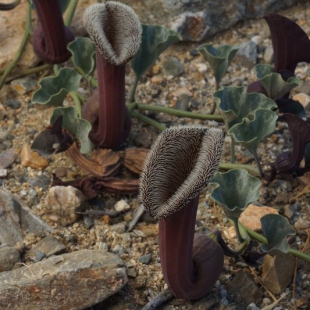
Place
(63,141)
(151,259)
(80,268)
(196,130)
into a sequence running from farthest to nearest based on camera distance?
1. (63,141)
2. (151,259)
3. (80,268)
4. (196,130)

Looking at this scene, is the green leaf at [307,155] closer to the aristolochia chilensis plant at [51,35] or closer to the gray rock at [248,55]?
the gray rock at [248,55]

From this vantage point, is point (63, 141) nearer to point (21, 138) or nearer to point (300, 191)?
point (21, 138)

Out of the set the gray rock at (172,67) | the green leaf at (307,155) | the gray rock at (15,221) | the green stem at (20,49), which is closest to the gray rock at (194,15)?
the gray rock at (172,67)

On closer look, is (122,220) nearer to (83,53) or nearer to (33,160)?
(33,160)

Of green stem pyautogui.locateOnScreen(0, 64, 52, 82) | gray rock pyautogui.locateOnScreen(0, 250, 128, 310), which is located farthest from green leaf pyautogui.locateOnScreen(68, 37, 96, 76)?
gray rock pyautogui.locateOnScreen(0, 250, 128, 310)

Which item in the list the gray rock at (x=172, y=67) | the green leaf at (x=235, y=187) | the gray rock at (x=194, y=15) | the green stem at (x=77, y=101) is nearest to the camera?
the green leaf at (x=235, y=187)

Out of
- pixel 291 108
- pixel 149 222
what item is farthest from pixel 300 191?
pixel 149 222
